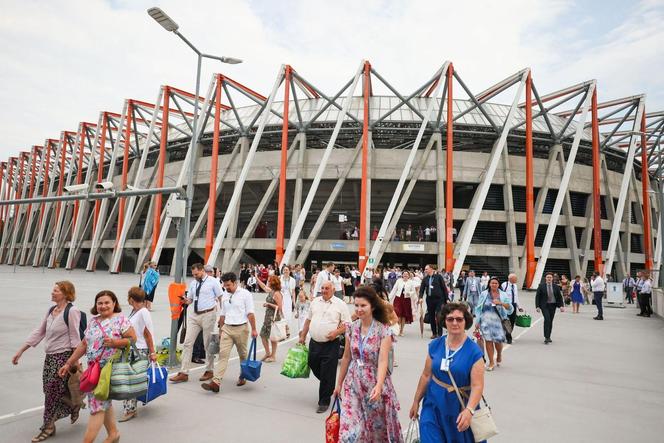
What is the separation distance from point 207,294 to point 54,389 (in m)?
2.55

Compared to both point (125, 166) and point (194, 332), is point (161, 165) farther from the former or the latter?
point (194, 332)

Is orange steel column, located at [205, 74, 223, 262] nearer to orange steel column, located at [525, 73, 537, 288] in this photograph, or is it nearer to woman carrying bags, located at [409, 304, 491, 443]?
orange steel column, located at [525, 73, 537, 288]

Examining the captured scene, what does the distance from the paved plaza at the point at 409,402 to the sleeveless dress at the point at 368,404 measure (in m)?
1.02

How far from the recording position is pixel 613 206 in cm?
3556

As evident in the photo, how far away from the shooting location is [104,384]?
12.3 feet

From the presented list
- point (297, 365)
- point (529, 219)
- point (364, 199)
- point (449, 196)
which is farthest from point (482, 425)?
point (529, 219)

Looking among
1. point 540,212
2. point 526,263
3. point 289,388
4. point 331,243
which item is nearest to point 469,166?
point 540,212

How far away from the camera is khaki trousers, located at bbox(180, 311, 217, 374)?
20.8 ft

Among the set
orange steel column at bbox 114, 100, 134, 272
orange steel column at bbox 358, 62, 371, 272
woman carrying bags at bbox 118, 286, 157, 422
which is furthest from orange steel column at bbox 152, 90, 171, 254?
woman carrying bags at bbox 118, 286, 157, 422

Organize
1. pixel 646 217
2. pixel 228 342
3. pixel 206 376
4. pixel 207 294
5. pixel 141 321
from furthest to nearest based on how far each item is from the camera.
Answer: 1. pixel 646 217
2. pixel 207 294
3. pixel 206 376
4. pixel 228 342
5. pixel 141 321

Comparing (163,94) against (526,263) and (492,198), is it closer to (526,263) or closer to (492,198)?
(492,198)

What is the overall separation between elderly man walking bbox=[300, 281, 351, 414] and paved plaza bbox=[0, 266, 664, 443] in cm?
39

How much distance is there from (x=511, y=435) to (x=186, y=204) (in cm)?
687

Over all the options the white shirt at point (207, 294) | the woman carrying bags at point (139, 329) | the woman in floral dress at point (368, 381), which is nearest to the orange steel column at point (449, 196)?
the white shirt at point (207, 294)
